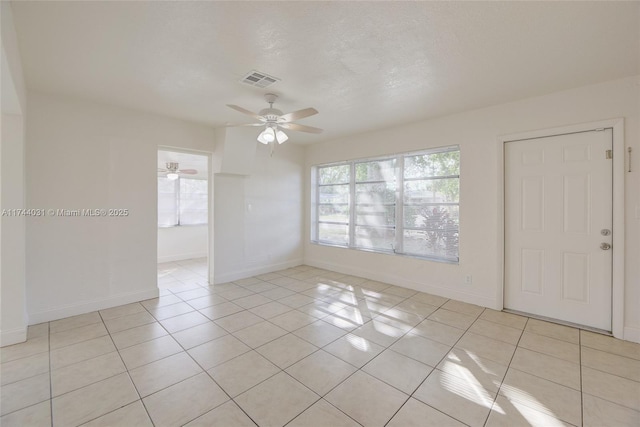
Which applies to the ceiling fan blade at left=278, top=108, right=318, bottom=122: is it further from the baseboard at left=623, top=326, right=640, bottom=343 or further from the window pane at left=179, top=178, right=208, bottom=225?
the window pane at left=179, top=178, right=208, bottom=225

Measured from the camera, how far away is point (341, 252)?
5.42 m

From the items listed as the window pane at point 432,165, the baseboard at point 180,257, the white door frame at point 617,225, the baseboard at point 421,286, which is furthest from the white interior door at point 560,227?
the baseboard at point 180,257

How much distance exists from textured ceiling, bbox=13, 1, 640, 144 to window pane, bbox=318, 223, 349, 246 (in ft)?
9.05

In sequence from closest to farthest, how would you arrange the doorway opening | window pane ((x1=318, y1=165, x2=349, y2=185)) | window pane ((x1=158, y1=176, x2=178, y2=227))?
window pane ((x1=318, y1=165, x2=349, y2=185)), the doorway opening, window pane ((x1=158, y1=176, x2=178, y2=227))

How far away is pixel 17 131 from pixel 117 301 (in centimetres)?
223

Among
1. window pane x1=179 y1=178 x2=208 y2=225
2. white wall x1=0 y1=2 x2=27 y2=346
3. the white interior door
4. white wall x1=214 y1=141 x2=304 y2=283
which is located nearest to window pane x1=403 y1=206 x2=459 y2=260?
the white interior door

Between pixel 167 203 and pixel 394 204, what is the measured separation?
5.65 metres

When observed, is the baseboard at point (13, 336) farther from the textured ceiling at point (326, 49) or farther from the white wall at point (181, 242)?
the white wall at point (181, 242)

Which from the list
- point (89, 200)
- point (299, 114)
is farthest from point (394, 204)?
point (89, 200)

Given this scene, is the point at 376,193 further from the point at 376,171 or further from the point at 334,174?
the point at 334,174

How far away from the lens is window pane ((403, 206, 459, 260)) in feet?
13.2

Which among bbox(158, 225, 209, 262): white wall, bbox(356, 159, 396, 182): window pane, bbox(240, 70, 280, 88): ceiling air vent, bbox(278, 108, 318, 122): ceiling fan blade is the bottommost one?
bbox(158, 225, 209, 262): white wall

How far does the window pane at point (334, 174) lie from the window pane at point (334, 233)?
93 cm

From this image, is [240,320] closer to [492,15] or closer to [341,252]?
[341,252]
